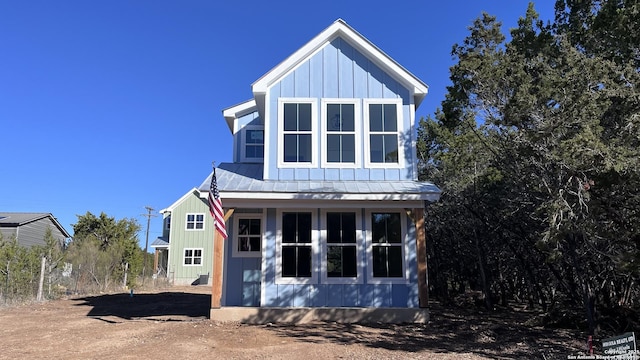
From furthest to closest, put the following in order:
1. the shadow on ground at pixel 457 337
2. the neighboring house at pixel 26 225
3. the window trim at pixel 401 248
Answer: the neighboring house at pixel 26 225 < the window trim at pixel 401 248 < the shadow on ground at pixel 457 337

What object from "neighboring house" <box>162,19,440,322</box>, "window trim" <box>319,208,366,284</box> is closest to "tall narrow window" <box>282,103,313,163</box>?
"neighboring house" <box>162,19,440,322</box>

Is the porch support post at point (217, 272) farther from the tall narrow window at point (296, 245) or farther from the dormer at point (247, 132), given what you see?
the dormer at point (247, 132)

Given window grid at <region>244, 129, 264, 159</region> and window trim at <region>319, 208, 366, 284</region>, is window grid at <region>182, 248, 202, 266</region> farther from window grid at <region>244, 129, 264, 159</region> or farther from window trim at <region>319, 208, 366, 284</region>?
window trim at <region>319, 208, 366, 284</region>

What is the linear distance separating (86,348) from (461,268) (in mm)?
14792

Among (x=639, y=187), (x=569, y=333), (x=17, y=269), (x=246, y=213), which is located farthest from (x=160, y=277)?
(x=639, y=187)

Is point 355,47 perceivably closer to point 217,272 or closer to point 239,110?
point 239,110

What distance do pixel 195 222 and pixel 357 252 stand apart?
75.7ft

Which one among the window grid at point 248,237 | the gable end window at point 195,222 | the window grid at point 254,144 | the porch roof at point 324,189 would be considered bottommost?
the window grid at point 248,237

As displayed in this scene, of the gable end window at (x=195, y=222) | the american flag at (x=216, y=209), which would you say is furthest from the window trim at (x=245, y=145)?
the gable end window at (x=195, y=222)

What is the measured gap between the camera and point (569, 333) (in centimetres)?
975

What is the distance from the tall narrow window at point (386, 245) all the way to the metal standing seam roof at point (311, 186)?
0.79 metres

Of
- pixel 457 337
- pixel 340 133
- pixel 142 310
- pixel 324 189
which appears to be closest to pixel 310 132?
pixel 340 133

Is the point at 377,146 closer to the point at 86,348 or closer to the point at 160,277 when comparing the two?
the point at 86,348

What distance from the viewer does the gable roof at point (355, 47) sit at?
1201cm
